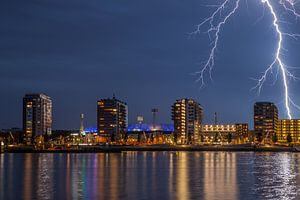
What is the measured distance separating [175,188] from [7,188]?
369 inches

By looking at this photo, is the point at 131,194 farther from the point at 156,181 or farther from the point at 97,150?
the point at 97,150

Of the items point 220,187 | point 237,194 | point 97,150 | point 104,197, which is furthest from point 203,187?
point 97,150

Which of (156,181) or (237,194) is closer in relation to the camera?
(237,194)

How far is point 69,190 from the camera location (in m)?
33.2

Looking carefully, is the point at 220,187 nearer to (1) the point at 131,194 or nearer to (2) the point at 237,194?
(2) the point at 237,194

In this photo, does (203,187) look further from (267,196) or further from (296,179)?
(296,179)

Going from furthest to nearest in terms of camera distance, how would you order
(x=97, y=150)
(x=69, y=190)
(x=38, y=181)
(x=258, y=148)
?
(x=258, y=148), (x=97, y=150), (x=38, y=181), (x=69, y=190)

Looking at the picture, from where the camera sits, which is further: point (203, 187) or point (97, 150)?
point (97, 150)

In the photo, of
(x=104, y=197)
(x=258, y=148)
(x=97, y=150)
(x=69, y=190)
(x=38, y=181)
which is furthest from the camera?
(x=258, y=148)

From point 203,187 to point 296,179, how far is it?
9.34 m

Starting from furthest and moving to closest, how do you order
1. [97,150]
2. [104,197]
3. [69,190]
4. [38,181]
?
[97,150], [38,181], [69,190], [104,197]

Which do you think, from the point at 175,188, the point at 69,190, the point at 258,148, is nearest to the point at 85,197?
the point at 69,190

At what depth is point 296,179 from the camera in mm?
41312

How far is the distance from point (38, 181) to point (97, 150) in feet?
359
